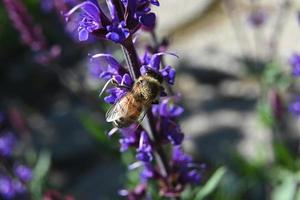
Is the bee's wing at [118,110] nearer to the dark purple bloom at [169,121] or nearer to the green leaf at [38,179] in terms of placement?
the dark purple bloom at [169,121]

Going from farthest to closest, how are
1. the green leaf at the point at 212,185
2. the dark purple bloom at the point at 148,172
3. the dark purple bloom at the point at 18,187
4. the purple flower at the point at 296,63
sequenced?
1. the dark purple bloom at the point at 18,187
2. the purple flower at the point at 296,63
3. the green leaf at the point at 212,185
4. the dark purple bloom at the point at 148,172

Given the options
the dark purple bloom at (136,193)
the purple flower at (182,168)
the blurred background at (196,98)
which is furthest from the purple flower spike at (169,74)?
the blurred background at (196,98)

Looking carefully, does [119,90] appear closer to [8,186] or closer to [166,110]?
[166,110]

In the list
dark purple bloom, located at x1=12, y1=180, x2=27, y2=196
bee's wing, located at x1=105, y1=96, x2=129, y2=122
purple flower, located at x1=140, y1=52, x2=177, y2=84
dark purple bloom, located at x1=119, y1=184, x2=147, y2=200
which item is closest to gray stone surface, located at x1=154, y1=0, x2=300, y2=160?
dark purple bloom, located at x1=12, y1=180, x2=27, y2=196

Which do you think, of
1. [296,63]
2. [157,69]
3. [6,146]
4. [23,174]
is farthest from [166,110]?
[23,174]

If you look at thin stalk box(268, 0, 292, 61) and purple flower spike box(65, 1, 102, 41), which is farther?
thin stalk box(268, 0, 292, 61)

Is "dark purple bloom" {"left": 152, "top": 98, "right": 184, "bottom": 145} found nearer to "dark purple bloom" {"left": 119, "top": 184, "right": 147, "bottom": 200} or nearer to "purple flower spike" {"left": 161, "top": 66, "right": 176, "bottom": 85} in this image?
"purple flower spike" {"left": 161, "top": 66, "right": 176, "bottom": 85}
